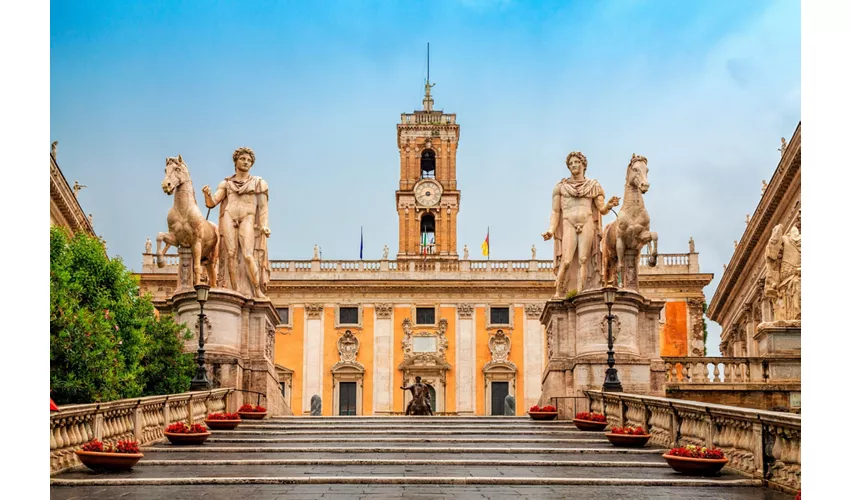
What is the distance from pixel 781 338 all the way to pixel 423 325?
39.9m

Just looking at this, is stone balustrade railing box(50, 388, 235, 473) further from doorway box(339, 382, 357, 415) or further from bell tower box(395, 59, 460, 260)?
bell tower box(395, 59, 460, 260)

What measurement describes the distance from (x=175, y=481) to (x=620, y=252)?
12.9 meters

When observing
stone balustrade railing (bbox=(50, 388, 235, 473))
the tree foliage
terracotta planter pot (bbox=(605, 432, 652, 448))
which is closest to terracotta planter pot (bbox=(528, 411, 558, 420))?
terracotta planter pot (bbox=(605, 432, 652, 448))

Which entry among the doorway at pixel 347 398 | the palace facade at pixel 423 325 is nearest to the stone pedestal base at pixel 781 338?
the palace facade at pixel 423 325

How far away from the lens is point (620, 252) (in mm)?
22141

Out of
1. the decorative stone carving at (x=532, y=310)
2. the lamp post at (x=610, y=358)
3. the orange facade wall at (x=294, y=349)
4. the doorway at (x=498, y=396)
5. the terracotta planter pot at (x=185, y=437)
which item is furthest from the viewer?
the decorative stone carving at (x=532, y=310)

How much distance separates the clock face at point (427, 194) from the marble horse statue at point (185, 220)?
48.9 m

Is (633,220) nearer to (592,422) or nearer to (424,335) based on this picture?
(592,422)

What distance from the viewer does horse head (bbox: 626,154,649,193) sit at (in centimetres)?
2189

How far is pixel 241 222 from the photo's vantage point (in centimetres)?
2320

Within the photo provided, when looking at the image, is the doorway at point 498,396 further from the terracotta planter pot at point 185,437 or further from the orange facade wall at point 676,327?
the terracotta planter pot at point 185,437

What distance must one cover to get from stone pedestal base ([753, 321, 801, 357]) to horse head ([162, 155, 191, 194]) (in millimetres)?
12412

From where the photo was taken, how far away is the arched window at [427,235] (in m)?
71.8
